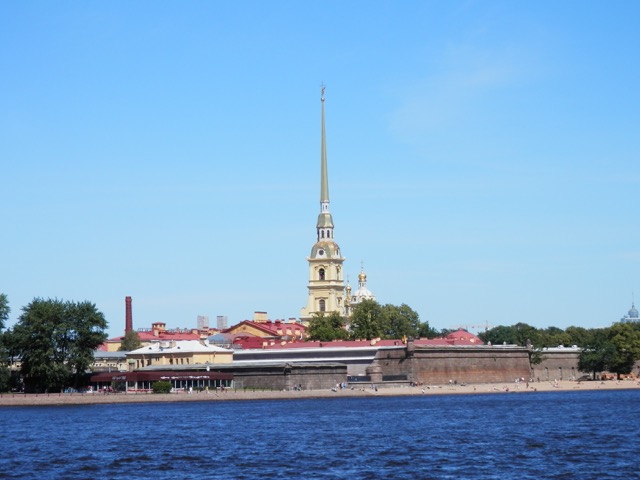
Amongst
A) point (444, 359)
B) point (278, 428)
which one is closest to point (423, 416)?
point (278, 428)

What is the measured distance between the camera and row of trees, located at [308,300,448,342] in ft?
453

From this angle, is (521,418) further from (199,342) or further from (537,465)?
(199,342)

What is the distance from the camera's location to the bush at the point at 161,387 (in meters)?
97.0

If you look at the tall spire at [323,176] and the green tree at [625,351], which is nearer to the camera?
the green tree at [625,351]

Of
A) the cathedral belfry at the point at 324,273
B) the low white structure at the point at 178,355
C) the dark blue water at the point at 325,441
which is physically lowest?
the dark blue water at the point at 325,441

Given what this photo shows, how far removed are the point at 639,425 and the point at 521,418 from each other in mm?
8674

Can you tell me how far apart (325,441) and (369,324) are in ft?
275

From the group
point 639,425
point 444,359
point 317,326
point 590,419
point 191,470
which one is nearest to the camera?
point 191,470

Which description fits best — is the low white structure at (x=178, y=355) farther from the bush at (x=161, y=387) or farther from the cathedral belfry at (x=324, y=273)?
the cathedral belfry at (x=324, y=273)

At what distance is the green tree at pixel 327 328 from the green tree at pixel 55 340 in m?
42.1

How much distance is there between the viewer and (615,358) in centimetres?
13150

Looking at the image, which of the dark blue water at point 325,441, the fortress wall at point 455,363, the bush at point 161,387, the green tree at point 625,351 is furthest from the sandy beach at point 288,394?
the green tree at point 625,351

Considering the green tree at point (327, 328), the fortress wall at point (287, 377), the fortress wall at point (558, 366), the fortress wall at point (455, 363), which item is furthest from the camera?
the green tree at point (327, 328)

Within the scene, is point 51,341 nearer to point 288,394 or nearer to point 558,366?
point 288,394
